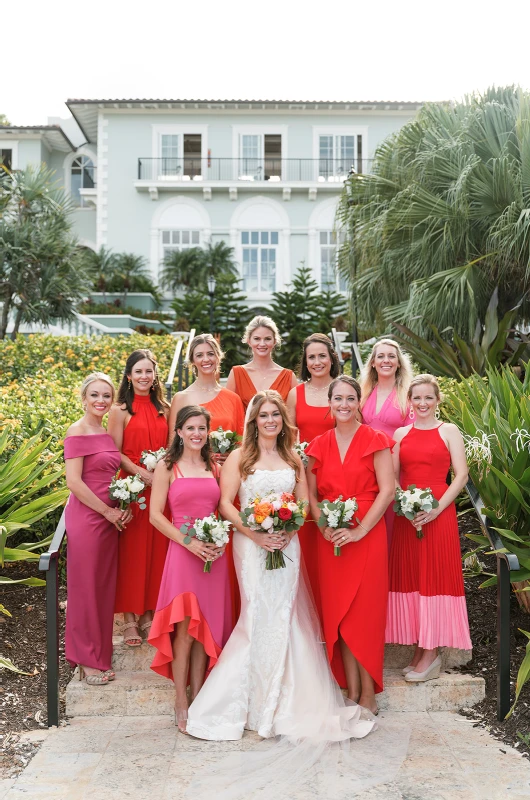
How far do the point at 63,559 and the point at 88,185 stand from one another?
29.2m

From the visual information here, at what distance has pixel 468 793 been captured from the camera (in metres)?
4.19

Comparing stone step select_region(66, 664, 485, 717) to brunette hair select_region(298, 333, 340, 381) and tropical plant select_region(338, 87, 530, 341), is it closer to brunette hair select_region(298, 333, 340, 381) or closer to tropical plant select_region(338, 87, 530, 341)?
brunette hair select_region(298, 333, 340, 381)

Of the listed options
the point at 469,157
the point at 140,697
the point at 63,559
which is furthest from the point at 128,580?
the point at 469,157

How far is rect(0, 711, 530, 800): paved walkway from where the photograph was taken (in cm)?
420

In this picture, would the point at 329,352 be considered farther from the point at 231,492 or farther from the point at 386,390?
the point at 231,492

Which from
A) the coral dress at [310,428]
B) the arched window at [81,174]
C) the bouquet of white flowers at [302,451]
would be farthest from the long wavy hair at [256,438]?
→ the arched window at [81,174]

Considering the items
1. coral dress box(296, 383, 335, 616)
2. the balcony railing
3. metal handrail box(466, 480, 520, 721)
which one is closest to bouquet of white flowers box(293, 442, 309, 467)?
coral dress box(296, 383, 335, 616)

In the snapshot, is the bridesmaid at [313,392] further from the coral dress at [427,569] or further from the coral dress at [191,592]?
the coral dress at [191,592]

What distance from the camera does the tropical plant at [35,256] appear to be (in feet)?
54.4

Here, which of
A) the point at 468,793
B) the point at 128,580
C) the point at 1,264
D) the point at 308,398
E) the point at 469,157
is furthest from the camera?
the point at 1,264

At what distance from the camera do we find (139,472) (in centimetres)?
555

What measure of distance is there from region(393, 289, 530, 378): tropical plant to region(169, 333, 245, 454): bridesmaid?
13.0 ft

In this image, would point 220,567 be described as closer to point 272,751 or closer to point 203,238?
point 272,751

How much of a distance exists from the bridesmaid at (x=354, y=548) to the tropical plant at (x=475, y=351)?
440 cm
